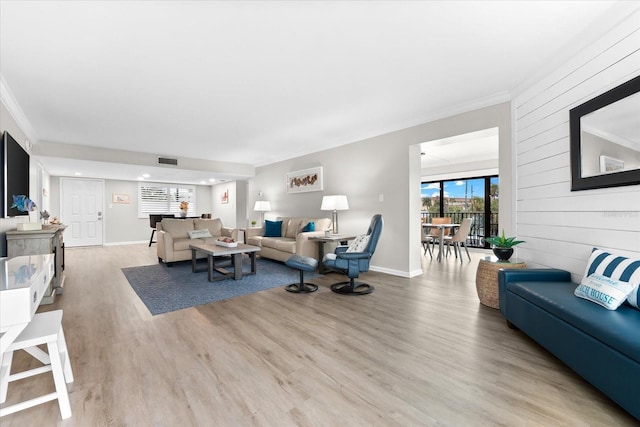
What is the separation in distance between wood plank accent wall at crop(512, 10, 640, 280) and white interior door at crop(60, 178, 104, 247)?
412 inches

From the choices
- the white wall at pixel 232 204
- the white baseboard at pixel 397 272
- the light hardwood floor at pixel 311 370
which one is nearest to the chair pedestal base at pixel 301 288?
the light hardwood floor at pixel 311 370

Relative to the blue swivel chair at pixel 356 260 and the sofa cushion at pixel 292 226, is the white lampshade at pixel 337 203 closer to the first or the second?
the sofa cushion at pixel 292 226

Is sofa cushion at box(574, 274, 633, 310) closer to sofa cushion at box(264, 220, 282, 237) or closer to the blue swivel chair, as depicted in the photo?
the blue swivel chair

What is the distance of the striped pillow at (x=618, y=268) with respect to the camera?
1.75 metres

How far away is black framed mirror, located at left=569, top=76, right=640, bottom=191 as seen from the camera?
1.95 meters

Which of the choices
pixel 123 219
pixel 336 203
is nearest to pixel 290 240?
pixel 336 203

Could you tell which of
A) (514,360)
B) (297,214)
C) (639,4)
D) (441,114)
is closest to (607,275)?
(514,360)

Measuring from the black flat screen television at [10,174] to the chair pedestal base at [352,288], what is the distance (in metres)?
3.74

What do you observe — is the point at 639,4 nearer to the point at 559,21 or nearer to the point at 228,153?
the point at 559,21

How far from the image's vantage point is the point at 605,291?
1.79m

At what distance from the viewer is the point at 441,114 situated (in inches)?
154

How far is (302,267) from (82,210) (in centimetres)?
832

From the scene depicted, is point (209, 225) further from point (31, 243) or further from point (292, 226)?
point (31, 243)

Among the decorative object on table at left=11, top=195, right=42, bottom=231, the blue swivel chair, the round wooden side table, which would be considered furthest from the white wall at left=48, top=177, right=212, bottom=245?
the round wooden side table
